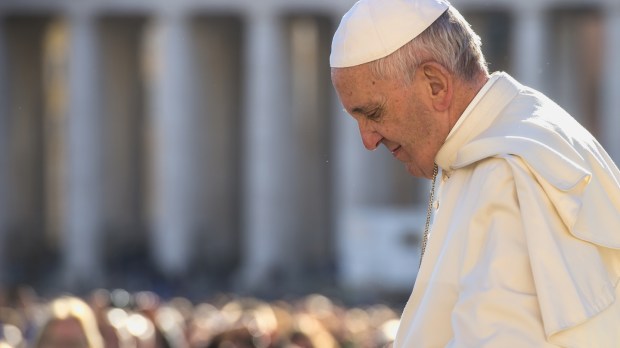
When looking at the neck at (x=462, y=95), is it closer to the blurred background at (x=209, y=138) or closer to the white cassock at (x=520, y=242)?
the white cassock at (x=520, y=242)

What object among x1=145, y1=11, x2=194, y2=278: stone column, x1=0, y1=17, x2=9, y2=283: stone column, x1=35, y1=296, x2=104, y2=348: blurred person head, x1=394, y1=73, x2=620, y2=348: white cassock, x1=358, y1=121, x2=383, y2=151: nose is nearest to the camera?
x1=394, y1=73, x2=620, y2=348: white cassock

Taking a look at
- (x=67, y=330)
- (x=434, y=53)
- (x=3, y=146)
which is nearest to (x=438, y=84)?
(x=434, y=53)

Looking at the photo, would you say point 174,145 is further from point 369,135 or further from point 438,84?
point 438,84

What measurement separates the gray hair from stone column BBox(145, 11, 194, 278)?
83235 mm

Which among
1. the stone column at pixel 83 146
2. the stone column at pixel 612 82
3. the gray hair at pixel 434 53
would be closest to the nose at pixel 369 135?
the gray hair at pixel 434 53

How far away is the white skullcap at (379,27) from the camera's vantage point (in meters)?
6.42

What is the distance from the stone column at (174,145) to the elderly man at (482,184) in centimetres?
8317

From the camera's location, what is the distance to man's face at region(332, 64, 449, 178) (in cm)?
644

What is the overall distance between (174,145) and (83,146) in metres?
4.61

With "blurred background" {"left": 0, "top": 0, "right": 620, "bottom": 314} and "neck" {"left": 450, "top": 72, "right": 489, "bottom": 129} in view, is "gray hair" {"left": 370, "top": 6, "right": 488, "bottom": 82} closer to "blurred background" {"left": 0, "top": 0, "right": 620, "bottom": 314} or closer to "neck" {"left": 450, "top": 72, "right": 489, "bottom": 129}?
"neck" {"left": 450, "top": 72, "right": 489, "bottom": 129}

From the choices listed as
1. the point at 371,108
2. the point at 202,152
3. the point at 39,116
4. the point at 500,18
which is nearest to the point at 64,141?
the point at 39,116

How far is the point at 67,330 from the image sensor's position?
42.5 ft

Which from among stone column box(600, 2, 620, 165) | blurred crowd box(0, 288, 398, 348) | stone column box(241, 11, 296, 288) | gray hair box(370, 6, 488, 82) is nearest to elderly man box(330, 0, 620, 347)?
gray hair box(370, 6, 488, 82)

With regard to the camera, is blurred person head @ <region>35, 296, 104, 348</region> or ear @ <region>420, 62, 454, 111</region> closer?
ear @ <region>420, 62, 454, 111</region>
